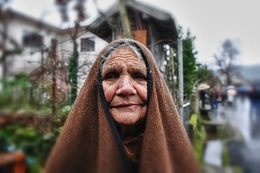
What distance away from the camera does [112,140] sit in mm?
748

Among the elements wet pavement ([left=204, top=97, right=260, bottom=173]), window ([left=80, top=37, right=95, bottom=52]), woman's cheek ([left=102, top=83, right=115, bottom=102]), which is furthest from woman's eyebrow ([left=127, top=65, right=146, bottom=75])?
window ([left=80, top=37, right=95, bottom=52])

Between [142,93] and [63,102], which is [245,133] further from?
[63,102]

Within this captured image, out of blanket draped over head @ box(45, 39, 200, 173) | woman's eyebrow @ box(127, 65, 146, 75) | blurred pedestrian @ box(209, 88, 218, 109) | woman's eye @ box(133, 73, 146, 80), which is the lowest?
blanket draped over head @ box(45, 39, 200, 173)

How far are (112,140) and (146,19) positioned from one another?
79 centimetres

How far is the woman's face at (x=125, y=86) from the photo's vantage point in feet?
2.49

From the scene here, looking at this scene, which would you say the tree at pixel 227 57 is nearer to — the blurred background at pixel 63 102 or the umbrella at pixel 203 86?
the blurred background at pixel 63 102

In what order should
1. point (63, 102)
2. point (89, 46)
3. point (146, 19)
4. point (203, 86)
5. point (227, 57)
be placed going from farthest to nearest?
1. point (89, 46)
2. point (63, 102)
3. point (146, 19)
4. point (203, 86)
5. point (227, 57)

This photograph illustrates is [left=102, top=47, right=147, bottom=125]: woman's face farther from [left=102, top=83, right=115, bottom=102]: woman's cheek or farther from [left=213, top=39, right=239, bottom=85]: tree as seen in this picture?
[left=213, top=39, right=239, bottom=85]: tree

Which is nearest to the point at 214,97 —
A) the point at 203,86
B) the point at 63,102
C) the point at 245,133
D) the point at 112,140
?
the point at 203,86

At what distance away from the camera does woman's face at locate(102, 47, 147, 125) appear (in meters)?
0.76

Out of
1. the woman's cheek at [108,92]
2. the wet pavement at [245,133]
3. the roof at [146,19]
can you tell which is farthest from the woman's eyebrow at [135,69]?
the wet pavement at [245,133]

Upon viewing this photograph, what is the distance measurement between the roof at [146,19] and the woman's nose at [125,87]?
11.2 inches

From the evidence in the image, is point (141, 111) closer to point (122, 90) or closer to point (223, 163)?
point (122, 90)

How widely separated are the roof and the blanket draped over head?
152mm
